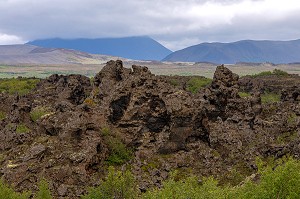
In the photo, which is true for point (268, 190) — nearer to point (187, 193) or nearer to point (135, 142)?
point (187, 193)

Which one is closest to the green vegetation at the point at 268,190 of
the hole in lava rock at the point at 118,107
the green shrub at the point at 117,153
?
the green shrub at the point at 117,153

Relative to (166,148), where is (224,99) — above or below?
above

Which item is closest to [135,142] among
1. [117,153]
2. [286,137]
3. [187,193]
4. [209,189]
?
[117,153]

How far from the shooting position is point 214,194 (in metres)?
41.2

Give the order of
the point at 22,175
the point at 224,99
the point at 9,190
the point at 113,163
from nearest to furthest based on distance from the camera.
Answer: the point at 9,190, the point at 22,175, the point at 113,163, the point at 224,99

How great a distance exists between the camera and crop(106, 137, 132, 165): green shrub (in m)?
60.4

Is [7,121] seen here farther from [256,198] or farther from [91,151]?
[256,198]

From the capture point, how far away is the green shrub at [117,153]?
6038 centimetres

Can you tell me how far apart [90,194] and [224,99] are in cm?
3922

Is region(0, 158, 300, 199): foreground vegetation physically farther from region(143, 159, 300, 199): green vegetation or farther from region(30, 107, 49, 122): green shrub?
region(30, 107, 49, 122): green shrub

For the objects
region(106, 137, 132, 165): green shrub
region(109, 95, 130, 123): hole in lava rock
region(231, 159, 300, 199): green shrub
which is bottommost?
region(106, 137, 132, 165): green shrub

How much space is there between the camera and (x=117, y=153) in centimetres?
6169

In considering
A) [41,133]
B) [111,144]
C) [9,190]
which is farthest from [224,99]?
[9,190]

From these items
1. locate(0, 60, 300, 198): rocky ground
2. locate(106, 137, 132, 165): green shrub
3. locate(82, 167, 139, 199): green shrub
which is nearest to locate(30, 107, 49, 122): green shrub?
locate(0, 60, 300, 198): rocky ground
